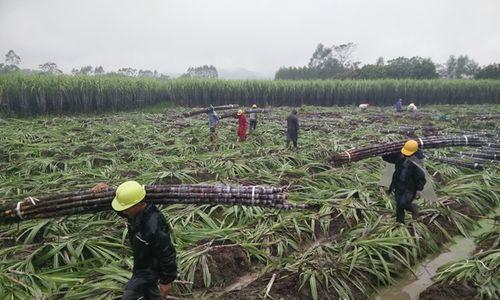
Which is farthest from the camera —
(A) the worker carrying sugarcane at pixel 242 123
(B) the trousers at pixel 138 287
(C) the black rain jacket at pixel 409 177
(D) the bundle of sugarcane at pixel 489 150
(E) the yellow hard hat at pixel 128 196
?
(A) the worker carrying sugarcane at pixel 242 123

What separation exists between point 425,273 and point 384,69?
3930 centimetres

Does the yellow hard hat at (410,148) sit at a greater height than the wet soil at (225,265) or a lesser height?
greater

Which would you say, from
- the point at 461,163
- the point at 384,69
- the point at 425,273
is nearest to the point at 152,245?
the point at 425,273

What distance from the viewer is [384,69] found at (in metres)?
40.2

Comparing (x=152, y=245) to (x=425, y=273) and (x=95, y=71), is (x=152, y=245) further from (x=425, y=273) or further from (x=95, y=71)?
(x=95, y=71)

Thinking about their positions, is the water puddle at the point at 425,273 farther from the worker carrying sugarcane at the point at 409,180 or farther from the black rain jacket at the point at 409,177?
the black rain jacket at the point at 409,177

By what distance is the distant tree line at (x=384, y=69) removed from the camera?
40.1m

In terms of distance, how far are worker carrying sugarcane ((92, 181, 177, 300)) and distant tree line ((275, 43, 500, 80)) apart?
40188 mm

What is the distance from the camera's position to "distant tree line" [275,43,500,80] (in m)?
40.1

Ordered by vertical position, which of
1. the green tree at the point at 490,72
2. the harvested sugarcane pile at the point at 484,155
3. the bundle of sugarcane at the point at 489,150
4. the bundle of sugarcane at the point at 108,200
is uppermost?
the green tree at the point at 490,72

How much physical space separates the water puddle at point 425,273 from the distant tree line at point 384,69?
37.4 m

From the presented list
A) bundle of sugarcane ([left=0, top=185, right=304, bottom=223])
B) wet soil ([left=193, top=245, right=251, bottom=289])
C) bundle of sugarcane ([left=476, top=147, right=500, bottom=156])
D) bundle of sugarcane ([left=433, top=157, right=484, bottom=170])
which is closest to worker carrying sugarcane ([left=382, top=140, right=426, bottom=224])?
bundle of sugarcane ([left=0, top=185, right=304, bottom=223])

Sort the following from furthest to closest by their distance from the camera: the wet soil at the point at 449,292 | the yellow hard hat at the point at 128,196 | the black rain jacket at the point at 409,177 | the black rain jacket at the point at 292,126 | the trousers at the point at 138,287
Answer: the black rain jacket at the point at 292,126 → the black rain jacket at the point at 409,177 → the wet soil at the point at 449,292 → the trousers at the point at 138,287 → the yellow hard hat at the point at 128,196

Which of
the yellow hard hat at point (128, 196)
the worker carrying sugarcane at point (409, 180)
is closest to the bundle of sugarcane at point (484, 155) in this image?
the worker carrying sugarcane at point (409, 180)
